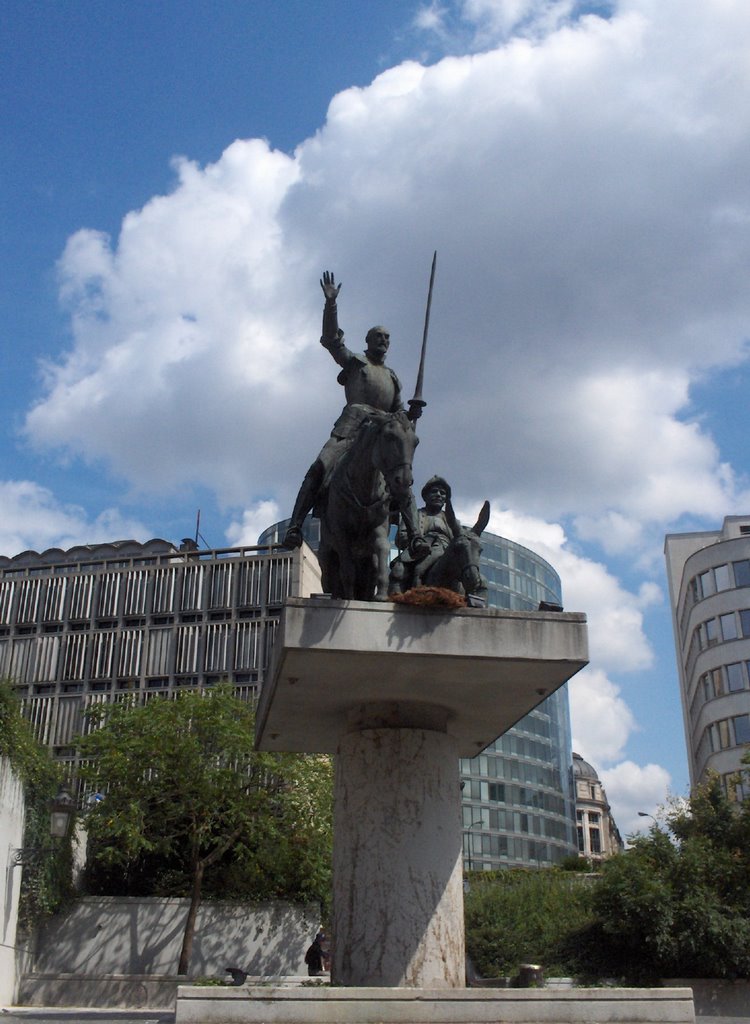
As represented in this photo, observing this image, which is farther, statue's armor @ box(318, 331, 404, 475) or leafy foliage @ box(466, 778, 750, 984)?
leafy foliage @ box(466, 778, 750, 984)

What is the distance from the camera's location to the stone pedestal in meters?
9.87

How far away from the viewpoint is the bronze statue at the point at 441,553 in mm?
11312

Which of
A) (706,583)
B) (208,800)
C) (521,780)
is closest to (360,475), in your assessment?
(208,800)

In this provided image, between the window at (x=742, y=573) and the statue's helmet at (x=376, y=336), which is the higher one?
the window at (x=742, y=573)

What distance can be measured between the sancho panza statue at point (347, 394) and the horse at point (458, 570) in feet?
5.00

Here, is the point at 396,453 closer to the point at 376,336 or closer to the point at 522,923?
the point at 376,336

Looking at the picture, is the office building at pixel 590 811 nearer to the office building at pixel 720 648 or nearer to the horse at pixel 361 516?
the office building at pixel 720 648

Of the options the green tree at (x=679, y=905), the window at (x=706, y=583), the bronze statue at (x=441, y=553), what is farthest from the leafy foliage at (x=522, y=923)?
the window at (x=706, y=583)

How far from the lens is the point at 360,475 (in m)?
11.0

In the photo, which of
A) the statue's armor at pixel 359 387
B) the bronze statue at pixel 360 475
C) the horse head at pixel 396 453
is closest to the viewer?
the horse head at pixel 396 453

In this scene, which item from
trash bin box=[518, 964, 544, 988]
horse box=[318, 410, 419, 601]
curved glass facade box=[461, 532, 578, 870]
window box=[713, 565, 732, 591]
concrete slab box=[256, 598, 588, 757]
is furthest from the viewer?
curved glass facade box=[461, 532, 578, 870]

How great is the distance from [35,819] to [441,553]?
18587 mm

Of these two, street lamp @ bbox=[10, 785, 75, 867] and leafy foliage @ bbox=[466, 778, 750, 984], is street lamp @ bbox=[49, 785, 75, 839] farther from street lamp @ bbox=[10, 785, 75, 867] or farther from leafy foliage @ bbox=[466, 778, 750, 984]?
leafy foliage @ bbox=[466, 778, 750, 984]

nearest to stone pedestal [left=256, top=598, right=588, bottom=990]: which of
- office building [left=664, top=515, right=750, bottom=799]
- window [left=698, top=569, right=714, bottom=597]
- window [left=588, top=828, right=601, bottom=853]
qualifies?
office building [left=664, top=515, right=750, bottom=799]
